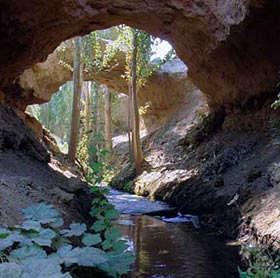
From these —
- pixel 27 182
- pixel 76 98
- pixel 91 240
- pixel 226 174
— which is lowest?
pixel 91 240

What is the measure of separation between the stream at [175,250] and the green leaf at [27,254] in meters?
1.99

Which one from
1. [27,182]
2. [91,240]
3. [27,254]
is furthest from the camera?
[27,182]

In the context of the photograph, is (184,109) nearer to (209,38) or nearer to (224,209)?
(209,38)

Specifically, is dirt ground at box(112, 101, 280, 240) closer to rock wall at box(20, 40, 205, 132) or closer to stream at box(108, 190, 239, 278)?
stream at box(108, 190, 239, 278)

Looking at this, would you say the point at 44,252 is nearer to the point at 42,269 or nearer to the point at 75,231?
the point at 42,269

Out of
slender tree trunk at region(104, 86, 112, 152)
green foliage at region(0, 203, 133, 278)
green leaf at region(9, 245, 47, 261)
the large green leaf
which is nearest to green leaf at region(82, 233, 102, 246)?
green foliage at region(0, 203, 133, 278)

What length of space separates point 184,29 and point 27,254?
25.9 ft

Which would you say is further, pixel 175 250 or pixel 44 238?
pixel 175 250

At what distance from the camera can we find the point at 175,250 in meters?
5.69

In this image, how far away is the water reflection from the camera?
4.69m

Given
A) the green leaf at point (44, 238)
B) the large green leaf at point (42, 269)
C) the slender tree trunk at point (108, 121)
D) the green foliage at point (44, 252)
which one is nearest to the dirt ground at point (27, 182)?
the green foliage at point (44, 252)

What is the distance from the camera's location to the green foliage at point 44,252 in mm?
2211

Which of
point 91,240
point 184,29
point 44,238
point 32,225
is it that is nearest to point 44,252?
point 44,238

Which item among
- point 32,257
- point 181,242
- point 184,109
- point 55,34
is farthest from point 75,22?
point 184,109
